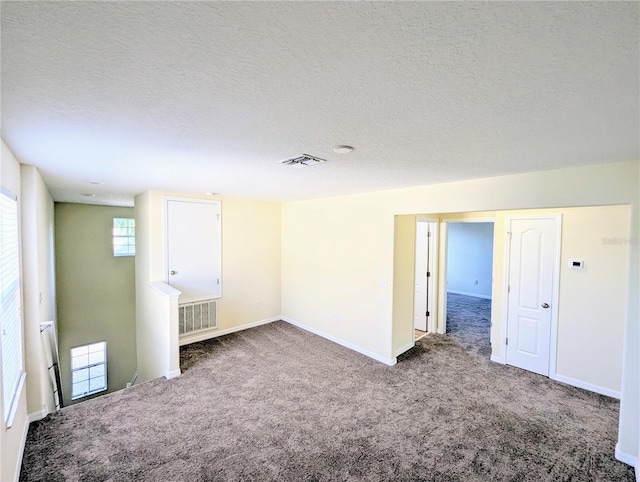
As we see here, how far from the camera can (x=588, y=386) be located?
3424mm

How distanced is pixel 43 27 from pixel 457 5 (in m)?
1.20

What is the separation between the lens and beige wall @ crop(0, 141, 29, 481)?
6.02 ft

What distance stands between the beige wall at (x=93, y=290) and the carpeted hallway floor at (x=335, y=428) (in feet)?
15.0

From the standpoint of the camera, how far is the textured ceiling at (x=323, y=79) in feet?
2.71

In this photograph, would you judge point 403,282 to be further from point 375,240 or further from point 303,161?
point 303,161

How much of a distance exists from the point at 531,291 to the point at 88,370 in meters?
9.43

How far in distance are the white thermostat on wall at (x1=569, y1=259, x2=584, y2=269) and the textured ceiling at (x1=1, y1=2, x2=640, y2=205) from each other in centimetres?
165

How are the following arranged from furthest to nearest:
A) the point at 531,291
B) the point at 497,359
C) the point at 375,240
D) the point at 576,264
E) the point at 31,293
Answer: the point at 375,240, the point at 497,359, the point at 531,291, the point at 576,264, the point at 31,293

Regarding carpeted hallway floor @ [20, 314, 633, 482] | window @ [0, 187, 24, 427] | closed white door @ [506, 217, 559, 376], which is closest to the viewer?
window @ [0, 187, 24, 427]

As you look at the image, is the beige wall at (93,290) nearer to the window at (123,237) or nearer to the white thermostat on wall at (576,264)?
the window at (123,237)

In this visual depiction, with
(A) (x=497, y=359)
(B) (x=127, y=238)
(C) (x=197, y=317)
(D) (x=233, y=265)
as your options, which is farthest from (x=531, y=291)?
(B) (x=127, y=238)

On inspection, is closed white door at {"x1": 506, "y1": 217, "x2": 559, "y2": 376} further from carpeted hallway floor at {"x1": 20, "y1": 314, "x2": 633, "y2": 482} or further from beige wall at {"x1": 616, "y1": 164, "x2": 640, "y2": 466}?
beige wall at {"x1": 616, "y1": 164, "x2": 640, "y2": 466}

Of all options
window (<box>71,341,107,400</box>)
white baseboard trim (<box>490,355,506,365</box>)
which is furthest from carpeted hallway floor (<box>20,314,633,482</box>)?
window (<box>71,341,107,400</box>)

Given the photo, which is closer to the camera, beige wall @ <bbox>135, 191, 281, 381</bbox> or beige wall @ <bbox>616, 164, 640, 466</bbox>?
beige wall @ <bbox>616, 164, 640, 466</bbox>
